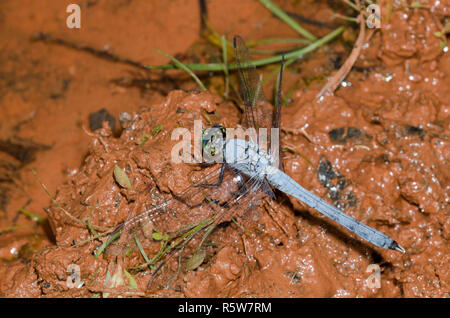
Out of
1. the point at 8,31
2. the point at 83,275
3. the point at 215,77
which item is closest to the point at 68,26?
the point at 8,31

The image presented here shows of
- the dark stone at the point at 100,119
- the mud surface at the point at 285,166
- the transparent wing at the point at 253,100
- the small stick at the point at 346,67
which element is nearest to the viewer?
the mud surface at the point at 285,166

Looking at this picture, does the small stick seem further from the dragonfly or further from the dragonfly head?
the dragonfly head

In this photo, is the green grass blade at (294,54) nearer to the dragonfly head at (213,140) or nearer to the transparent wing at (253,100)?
the transparent wing at (253,100)

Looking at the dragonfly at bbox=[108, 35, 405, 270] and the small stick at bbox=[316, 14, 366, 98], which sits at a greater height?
the small stick at bbox=[316, 14, 366, 98]

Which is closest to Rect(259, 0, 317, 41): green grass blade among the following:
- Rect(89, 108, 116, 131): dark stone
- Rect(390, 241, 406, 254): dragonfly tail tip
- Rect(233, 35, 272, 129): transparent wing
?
Rect(233, 35, 272, 129): transparent wing

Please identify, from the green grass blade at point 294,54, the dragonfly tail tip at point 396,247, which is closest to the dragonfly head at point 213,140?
the green grass blade at point 294,54

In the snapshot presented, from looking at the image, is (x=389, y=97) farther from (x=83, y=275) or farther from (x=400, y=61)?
(x=83, y=275)

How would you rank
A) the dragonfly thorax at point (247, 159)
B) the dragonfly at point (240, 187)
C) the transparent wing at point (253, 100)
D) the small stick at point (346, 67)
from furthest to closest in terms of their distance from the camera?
the small stick at point (346, 67) < the transparent wing at point (253, 100) < the dragonfly thorax at point (247, 159) < the dragonfly at point (240, 187)

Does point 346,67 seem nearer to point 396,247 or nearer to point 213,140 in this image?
point 213,140
